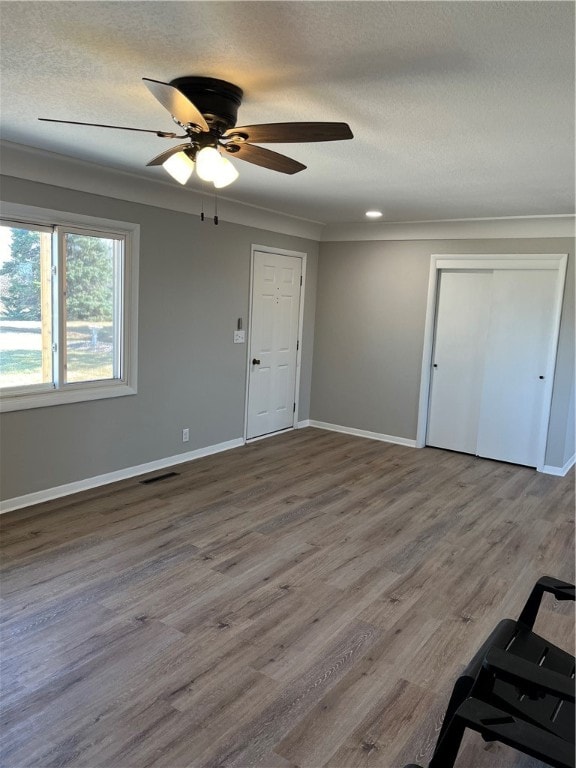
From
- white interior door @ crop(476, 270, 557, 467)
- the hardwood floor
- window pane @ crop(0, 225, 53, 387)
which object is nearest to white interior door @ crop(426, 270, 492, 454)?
white interior door @ crop(476, 270, 557, 467)

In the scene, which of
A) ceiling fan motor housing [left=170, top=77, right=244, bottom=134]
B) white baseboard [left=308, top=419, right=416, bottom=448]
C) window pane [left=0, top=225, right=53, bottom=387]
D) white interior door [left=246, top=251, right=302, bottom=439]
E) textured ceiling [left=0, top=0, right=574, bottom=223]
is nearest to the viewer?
textured ceiling [left=0, top=0, right=574, bottom=223]

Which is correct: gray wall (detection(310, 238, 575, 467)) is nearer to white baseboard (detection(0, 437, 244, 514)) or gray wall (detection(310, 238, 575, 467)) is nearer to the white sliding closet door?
the white sliding closet door

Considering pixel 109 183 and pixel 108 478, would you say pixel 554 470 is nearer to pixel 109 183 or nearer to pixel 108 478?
pixel 108 478

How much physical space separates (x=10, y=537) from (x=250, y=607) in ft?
5.48

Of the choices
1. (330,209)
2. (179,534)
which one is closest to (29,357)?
(179,534)

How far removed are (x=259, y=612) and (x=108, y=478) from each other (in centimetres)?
217

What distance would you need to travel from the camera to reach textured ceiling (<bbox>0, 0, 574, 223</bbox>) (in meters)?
1.65

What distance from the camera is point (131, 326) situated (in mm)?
4492

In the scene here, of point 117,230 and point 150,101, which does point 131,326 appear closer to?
point 117,230

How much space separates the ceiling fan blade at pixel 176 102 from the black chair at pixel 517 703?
1.97 m

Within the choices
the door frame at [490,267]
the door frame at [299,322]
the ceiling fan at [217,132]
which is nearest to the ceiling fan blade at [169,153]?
the ceiling fan at [217,132]

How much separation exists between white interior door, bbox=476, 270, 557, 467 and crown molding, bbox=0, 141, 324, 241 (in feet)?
8.22

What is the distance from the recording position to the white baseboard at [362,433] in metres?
6.20

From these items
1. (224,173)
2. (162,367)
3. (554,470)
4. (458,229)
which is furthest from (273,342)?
(224,173)
